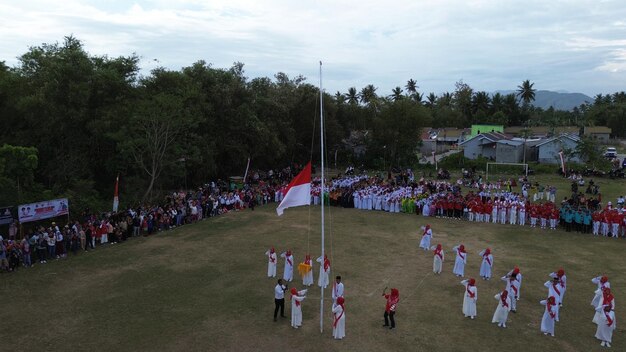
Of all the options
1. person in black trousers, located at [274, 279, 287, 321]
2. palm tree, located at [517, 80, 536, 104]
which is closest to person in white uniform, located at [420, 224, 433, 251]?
person in black trousers, located at [274, 279, 287, 321]

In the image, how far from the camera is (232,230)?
23.5 m

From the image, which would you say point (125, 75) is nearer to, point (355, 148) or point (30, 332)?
point (30, 332)

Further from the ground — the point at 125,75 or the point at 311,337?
the point at 125,75

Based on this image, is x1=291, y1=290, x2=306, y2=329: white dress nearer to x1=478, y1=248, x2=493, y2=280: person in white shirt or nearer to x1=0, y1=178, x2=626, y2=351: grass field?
x1=0, y1=178, x2=626, y2=351: grass field

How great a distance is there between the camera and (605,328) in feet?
38.3

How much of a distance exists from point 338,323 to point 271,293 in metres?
3.79

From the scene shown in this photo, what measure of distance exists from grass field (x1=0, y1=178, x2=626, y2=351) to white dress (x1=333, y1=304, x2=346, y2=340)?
0.25 meters

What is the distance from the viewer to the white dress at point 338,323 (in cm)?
1187

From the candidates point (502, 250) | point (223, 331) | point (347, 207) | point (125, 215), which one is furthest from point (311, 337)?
point (347, 207)

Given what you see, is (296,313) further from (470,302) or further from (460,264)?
(460,264)

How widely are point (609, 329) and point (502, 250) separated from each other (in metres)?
8.46

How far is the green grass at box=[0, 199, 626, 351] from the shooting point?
12.0 metres

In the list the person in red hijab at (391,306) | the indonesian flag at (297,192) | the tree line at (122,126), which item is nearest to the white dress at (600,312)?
the person in red hijab at (391,306)

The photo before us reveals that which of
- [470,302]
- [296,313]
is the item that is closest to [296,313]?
[296,313]
